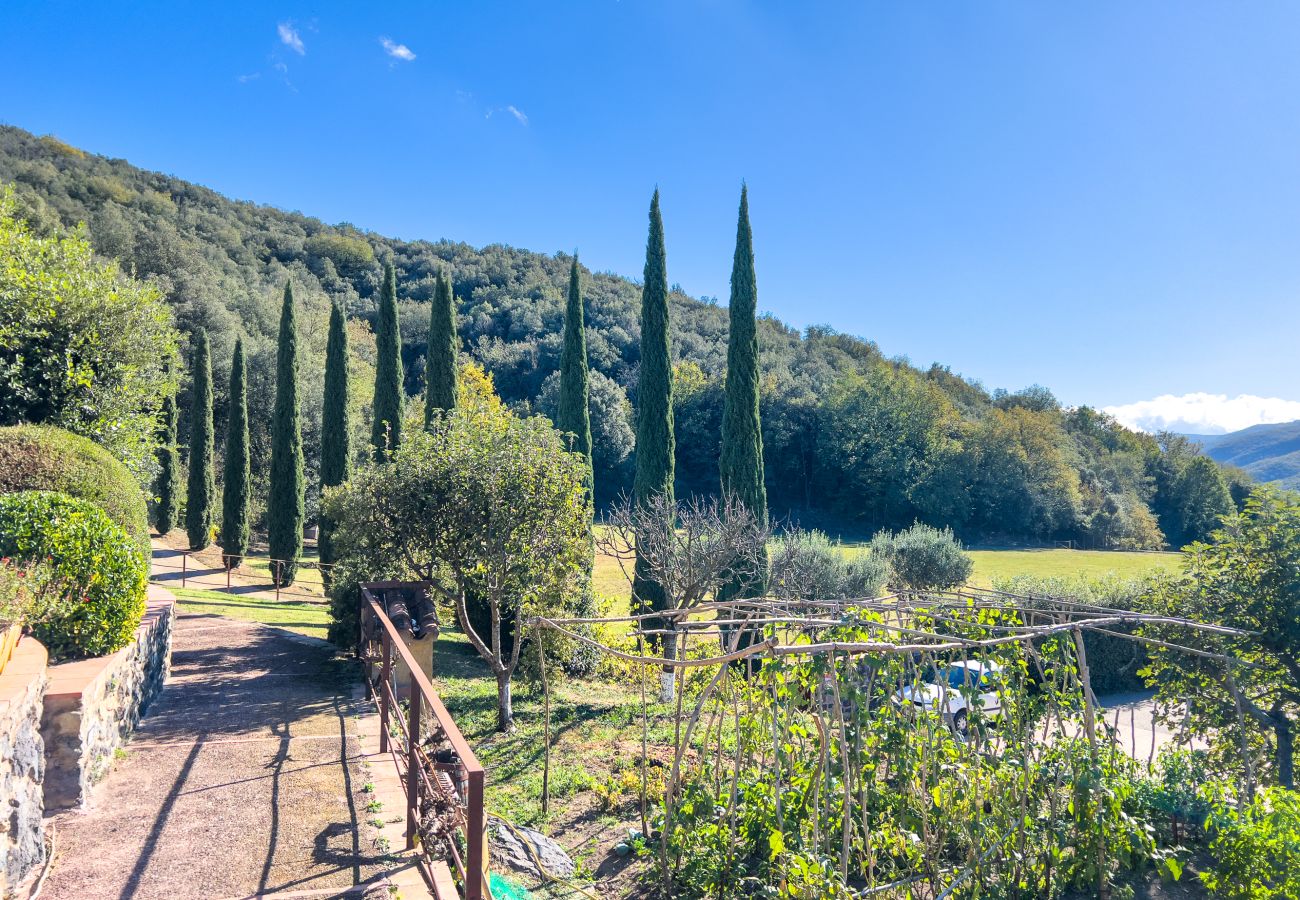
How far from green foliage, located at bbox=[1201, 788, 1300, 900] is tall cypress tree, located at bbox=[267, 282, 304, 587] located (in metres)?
20.0

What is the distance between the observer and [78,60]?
16.3m

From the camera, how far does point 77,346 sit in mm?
9344

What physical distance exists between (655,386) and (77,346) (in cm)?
1171

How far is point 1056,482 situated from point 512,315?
34.4m

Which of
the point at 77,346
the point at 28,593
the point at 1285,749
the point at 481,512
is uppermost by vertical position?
the point at 77,346

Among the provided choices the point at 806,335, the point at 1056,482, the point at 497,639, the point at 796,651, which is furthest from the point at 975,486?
the point at 796,651

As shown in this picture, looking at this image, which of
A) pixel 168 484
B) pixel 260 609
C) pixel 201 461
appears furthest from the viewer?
pixel 168 484

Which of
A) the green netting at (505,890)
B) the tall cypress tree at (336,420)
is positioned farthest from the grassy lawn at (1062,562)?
the green netting at (505,890)

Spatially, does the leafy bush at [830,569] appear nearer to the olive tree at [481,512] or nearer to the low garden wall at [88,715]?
the olive tree at [481,512]

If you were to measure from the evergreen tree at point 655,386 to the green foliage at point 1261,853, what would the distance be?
41.9 ft

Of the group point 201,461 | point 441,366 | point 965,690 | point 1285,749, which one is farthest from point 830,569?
point 201,461

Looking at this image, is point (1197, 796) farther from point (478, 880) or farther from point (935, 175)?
point (935, 175)

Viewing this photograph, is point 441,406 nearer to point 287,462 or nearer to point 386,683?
point 287,462

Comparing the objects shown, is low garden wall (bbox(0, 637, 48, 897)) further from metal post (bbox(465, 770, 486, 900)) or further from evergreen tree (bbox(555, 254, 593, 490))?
evergreen tree (bbox(555, 254, 593, 490))
